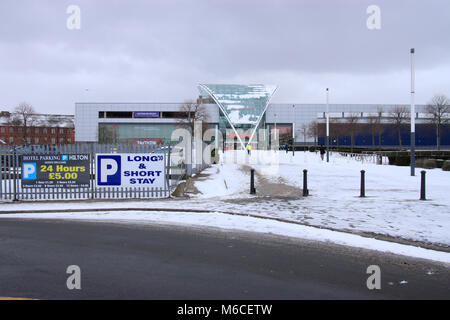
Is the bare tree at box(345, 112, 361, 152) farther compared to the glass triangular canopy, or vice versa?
the glass triangular canopy

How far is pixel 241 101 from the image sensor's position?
94.9 metres

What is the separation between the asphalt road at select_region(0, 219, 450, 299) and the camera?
454cm

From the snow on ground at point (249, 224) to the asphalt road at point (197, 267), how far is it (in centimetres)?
42

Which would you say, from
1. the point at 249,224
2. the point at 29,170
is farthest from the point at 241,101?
the point at 249,224

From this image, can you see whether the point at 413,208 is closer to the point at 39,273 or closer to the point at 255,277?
the point at 255,277

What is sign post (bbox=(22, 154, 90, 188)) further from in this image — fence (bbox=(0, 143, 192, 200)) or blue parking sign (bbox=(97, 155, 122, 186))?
blue parking sign (bbox=(97, 155, 122, 186))

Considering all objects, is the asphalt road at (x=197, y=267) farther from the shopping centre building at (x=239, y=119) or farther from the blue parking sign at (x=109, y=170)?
Result: the shopping centre building at (x=239, y=119)

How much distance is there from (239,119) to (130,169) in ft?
267

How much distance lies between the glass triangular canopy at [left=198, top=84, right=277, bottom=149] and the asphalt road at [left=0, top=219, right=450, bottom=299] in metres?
84.0

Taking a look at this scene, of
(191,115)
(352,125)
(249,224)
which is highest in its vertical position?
(191,115)

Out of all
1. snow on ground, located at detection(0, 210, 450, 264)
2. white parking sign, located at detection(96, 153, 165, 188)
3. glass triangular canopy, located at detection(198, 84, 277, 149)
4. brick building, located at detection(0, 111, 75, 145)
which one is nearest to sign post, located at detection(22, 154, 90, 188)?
white parking sign, located at detection(96, 153, 165, 188)

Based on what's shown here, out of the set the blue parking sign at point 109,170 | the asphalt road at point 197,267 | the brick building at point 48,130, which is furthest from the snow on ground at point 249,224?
the brick building at point 48,130

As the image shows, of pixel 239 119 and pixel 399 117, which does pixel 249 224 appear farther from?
pixel 239 119
